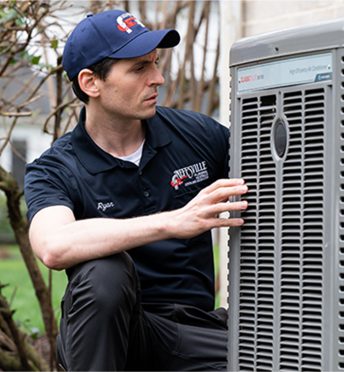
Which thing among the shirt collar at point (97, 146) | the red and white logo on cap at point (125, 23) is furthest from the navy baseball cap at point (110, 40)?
the shirt collar at point (97, 146)

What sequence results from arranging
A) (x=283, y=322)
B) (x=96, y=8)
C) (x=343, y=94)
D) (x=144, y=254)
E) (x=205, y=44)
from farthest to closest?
(x=205, y=44) → (x=96, y=8) → (x=144, y=254) → (x=283, y=322) → (x=343, y=94)

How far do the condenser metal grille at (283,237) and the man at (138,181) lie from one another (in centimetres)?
44

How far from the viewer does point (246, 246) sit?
304 centimetres

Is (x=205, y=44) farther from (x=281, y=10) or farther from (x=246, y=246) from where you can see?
(x=246, y=246)

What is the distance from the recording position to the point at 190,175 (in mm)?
3658

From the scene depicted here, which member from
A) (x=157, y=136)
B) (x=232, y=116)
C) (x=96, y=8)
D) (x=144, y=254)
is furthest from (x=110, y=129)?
(x=96, y=8)

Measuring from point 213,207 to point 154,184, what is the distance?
2.22 ft

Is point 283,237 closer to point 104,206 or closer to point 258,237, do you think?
point 258,237

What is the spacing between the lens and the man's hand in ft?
9.79

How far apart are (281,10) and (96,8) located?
2.82ft

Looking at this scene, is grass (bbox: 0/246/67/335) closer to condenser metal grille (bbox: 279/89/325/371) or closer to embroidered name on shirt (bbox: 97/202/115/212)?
embroidered name on shirt (bbox: 97/202/115/212)

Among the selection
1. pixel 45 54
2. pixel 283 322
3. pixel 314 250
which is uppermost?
pixel 45 54

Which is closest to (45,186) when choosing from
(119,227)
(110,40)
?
(119,227)

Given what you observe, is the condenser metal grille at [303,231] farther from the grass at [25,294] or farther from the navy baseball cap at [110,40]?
the grass at [25,294]
